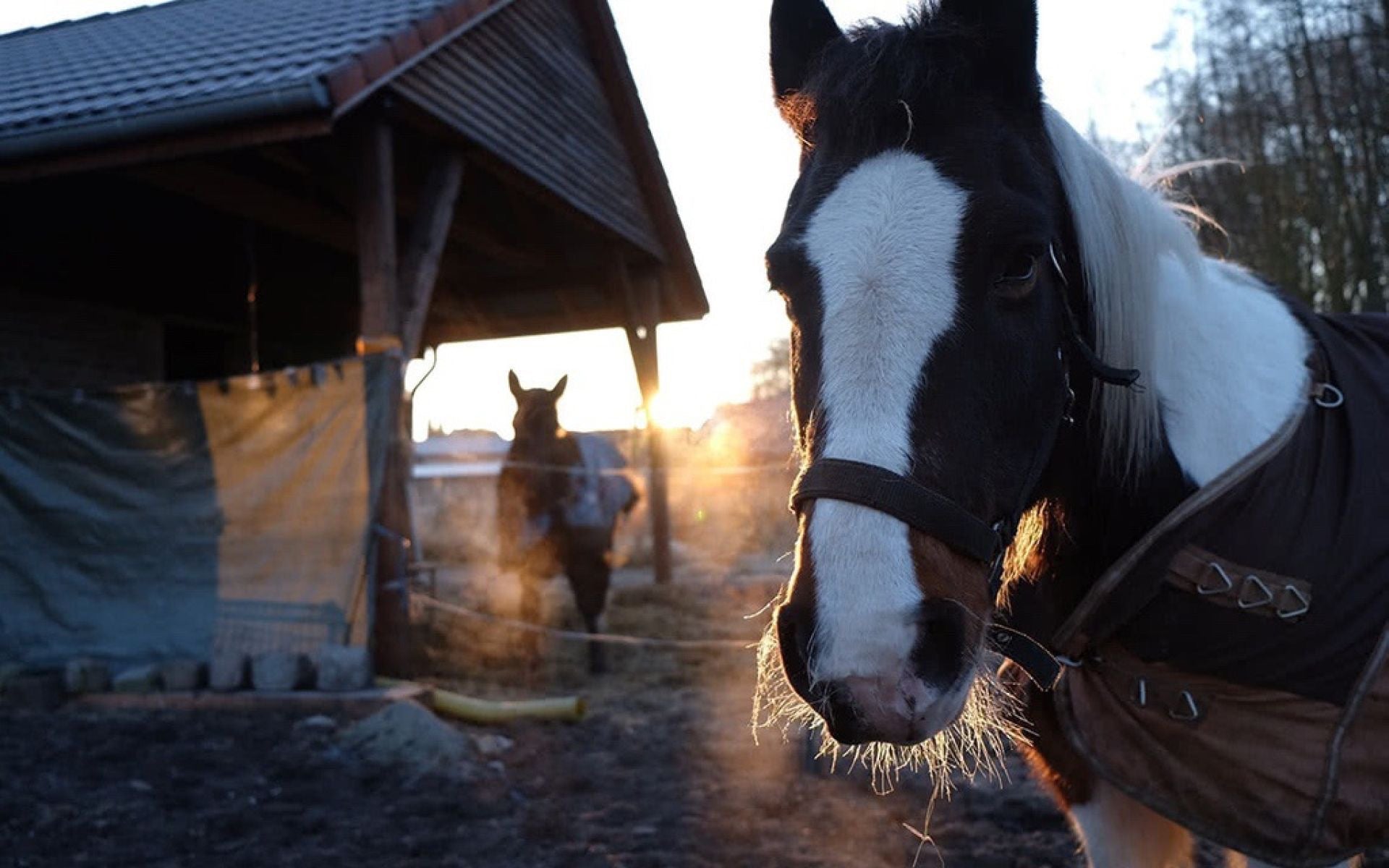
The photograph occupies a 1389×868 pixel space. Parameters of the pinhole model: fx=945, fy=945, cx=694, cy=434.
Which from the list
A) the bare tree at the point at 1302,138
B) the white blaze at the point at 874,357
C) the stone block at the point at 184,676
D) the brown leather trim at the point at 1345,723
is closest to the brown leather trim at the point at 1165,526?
the brown leather trim at the point at 1345,723

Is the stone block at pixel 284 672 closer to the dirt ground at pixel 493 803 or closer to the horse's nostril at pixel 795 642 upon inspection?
the dirt ground at pixel 493 803

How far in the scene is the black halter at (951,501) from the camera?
1230 millimetres

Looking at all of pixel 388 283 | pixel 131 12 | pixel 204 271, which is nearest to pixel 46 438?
pixel 388 283

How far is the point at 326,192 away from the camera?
7.99 meters

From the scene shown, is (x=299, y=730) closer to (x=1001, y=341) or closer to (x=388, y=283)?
(x=388, y=283)

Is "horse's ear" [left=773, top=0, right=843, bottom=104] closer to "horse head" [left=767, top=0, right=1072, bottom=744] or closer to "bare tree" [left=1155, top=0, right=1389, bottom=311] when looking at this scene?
"horse head" [left=767, top=0, right=1072, bottom=744]

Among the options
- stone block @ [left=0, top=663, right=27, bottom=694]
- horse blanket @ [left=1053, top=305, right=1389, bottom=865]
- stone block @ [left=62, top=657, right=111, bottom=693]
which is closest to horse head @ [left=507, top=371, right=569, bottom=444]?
stone block @ [left=62, top=657, right=111, bottom=693]

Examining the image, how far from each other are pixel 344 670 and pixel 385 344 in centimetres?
184

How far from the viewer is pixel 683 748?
4.72m

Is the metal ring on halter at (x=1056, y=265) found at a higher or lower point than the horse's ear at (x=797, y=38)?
lower

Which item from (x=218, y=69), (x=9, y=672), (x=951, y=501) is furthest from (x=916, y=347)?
(x=9, y=672)

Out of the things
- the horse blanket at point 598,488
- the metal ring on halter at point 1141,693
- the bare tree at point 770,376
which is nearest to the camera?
the metal ring on halter at point 1141,693

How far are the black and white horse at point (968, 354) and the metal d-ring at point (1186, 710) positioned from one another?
0.86 ft

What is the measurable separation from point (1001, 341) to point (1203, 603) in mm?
646
